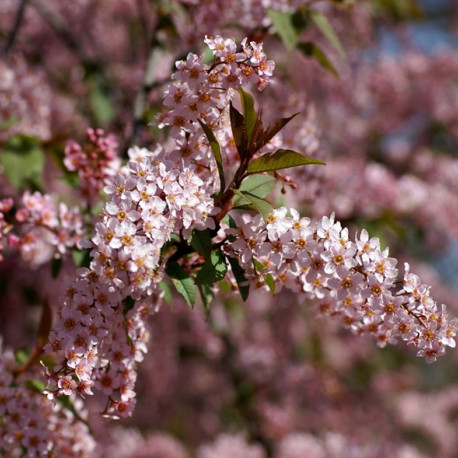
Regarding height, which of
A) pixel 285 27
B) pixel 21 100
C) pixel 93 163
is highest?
pixel 21 100

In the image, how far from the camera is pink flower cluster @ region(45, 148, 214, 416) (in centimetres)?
137

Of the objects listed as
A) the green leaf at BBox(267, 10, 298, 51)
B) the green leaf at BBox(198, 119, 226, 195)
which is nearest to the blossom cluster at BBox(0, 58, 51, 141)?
the green leaf at BBox(267, 10, 298, 51)


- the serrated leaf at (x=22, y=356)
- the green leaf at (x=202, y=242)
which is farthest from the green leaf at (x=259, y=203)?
the serrated leaf at (x=22, y=356)

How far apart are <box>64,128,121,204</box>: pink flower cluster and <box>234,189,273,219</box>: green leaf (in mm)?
631

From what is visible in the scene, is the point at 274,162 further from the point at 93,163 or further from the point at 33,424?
the point at 33,424

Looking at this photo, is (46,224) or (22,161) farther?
(22,161)

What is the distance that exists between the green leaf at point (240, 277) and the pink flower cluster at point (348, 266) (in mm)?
19

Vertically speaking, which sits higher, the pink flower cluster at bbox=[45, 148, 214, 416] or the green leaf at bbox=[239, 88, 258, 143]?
the green leaf at bbox=[239, 88, 258, 143]

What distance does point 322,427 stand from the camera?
562cm

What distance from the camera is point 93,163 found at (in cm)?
196

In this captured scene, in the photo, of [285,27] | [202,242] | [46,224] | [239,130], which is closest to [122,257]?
[202,242]

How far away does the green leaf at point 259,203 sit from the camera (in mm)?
1387

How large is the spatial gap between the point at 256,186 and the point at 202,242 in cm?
20

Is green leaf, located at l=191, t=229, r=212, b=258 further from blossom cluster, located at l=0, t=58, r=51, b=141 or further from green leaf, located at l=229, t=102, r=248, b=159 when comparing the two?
blossom cluster, located at l=0, t=58, r=51, b=141
